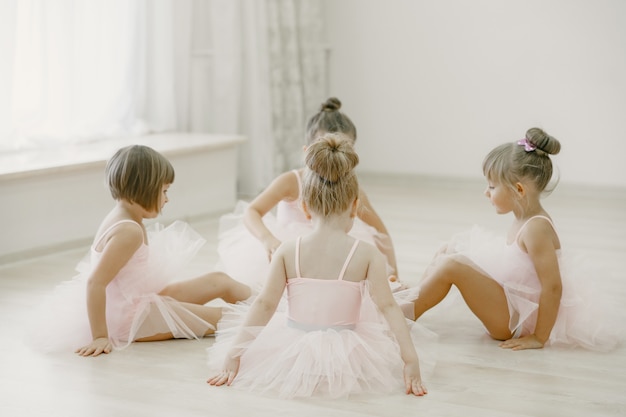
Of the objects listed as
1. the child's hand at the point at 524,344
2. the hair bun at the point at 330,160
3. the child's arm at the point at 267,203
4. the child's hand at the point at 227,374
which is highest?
the hair bun at the point at 330,160

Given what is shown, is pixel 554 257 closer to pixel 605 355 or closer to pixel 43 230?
pixel 605 355

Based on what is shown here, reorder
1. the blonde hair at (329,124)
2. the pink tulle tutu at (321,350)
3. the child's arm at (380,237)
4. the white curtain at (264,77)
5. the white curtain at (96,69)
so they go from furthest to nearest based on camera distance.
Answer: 1. the white curtain at (264,77)
2. the white curtain at (96,69)
3. the child's arm at (380,237)
4. the blonde hair at (329,124)
5. the pink tulle tutu at (321,350)

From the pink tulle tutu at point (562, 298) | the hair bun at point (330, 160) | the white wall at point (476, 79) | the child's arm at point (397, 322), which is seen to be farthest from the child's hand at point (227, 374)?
the white wall at point (476, 79)

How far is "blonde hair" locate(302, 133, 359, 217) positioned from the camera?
83.2 inches

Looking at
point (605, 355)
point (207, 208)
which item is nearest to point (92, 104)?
point (207, 208)

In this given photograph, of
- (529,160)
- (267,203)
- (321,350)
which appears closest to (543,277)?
(529,160)

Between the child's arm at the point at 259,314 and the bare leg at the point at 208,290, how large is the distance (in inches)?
21.4

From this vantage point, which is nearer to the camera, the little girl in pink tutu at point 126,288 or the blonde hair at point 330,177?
the blonde hair at point 330,177

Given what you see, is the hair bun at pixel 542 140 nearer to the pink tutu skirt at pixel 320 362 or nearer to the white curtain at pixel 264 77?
the pink tutu skirt at pixel 320 362

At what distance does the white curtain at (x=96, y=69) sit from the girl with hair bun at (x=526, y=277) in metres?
2.37

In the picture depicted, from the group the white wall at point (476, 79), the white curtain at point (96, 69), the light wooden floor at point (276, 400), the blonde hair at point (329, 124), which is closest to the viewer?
the light wooden floor at point (276, 400)

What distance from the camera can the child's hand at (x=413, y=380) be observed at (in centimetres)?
212

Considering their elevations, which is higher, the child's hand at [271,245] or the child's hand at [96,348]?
the child's hand at [271,245]

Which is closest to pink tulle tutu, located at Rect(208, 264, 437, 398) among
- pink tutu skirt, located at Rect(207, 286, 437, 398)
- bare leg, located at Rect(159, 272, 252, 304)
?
pink tutu skirt, located at Rect(207, 286, 437, 398)
